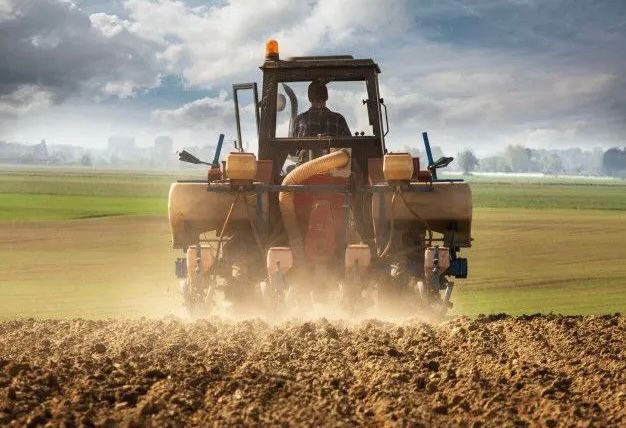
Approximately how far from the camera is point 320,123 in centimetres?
988

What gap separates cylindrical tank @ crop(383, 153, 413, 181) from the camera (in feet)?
27.6

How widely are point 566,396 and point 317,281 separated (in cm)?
363

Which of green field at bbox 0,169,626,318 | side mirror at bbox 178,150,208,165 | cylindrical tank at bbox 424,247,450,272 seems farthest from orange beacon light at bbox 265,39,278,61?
green field at bbox 0,169,626,318

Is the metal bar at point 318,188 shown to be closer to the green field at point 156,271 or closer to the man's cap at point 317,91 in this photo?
the man's cap at point 317,91

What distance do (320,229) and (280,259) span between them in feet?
2.35

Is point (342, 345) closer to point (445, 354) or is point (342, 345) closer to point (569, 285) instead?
point (445, 354)

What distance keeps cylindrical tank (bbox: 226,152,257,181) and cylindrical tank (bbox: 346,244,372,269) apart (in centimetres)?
134

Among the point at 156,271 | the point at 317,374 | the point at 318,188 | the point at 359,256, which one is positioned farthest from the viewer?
the point at 156,271

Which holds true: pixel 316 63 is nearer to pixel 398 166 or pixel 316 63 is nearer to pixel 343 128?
pixel 343 128

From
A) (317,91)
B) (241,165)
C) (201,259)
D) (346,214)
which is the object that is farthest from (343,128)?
(201,259)

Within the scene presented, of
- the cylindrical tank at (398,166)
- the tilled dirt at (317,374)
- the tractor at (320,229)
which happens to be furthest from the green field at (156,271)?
the cylindrical tank at (398,166)

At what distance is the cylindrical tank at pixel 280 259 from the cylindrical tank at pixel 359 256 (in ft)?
2.02

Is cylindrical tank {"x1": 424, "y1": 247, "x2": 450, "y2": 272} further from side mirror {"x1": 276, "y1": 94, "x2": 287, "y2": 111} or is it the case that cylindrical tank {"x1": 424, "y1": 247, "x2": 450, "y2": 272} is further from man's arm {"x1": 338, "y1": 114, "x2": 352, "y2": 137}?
side mirror {"x1": 276, "y1": 94, "x2": 287, "y2": 111}

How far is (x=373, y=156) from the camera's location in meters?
9.79
